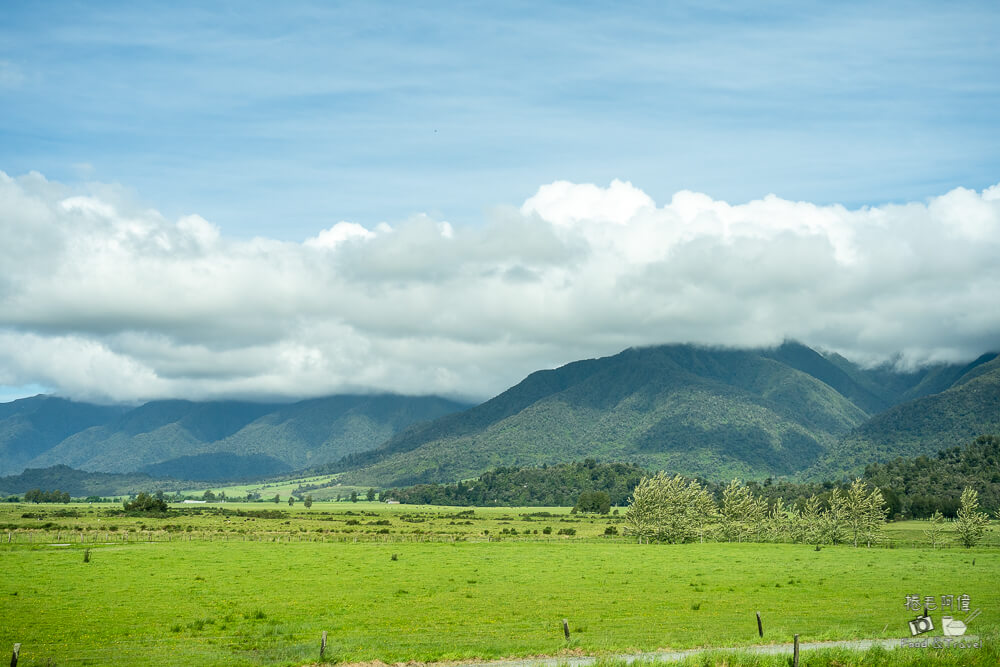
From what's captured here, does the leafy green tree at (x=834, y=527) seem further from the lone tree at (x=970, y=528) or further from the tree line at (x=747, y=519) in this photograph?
the lone tree at (x=970, y=528)

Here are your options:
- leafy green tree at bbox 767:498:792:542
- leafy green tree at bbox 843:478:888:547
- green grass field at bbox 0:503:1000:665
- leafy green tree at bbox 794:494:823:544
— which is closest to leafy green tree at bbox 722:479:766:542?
leafy green tree at bbox 767:498:792:542

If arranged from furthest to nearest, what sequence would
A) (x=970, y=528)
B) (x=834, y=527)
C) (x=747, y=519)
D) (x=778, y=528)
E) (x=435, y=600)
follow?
(x=747, y=519) → (x=778, y=528) → (x=834, y=527) → (x=970, y=528) → (x=435, y=600)

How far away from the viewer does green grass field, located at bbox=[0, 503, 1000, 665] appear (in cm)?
3431

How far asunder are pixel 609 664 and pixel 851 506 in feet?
336

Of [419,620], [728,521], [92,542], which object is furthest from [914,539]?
[92,542]

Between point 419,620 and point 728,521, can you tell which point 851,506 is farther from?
point 419,620

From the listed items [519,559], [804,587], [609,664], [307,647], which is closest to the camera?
[609,664]

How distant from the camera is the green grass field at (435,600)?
34.3 m

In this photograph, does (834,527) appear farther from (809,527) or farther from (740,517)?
(740,517)

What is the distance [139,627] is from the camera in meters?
38.3

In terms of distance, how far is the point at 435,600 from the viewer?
4934 cm

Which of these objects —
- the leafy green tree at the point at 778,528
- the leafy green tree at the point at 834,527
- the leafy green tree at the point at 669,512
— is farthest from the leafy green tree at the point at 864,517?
the leafy green tree at the point at 669,512

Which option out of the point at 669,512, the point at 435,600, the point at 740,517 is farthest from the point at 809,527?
the point at 435,600

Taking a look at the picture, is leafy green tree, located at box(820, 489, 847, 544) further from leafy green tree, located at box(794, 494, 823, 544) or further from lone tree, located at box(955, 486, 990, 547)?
lone tree, located at box(955, 486, 990, 547)
